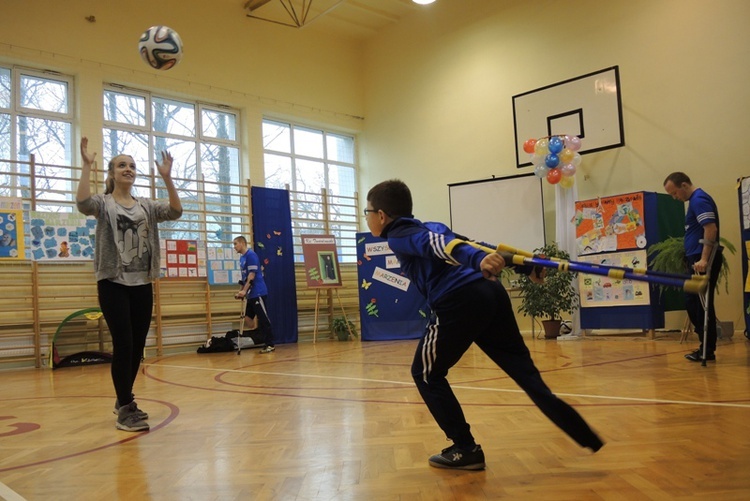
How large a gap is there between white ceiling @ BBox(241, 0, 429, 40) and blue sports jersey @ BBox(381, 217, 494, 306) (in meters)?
9.44

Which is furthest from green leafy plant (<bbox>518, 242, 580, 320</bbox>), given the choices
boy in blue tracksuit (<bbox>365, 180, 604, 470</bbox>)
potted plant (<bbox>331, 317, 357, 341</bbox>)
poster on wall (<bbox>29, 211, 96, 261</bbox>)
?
boy in blue tracksuit (<bbox>365, 180, 604, 470</bbox>)

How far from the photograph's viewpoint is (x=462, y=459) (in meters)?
2.34

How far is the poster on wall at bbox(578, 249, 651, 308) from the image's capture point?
8008 mm

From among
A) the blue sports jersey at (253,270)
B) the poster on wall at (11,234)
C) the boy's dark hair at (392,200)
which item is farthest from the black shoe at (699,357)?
the poster on wall at (11,234)

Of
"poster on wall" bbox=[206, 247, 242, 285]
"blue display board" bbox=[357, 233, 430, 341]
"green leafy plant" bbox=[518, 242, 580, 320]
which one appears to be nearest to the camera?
"green leafy plant" bbox=[518, 242, 580, 320]

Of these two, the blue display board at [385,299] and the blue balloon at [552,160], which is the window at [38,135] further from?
the blue balloon at [552,160]

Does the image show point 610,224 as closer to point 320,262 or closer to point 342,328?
point 320,262

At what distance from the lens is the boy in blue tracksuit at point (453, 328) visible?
7.25 feet

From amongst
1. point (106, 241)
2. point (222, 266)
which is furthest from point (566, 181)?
point (106, 241)

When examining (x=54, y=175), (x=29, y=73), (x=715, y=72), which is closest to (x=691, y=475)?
(x=715, y=72)

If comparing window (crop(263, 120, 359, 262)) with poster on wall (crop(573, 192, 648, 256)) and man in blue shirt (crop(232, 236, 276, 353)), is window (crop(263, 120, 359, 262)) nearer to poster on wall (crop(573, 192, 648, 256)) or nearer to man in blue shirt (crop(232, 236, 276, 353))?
man in blue shirt (crop(232, 236, 276, 353))

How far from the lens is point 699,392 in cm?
370

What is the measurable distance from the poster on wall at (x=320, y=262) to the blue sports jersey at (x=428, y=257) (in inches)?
317

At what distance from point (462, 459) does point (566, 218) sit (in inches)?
289
